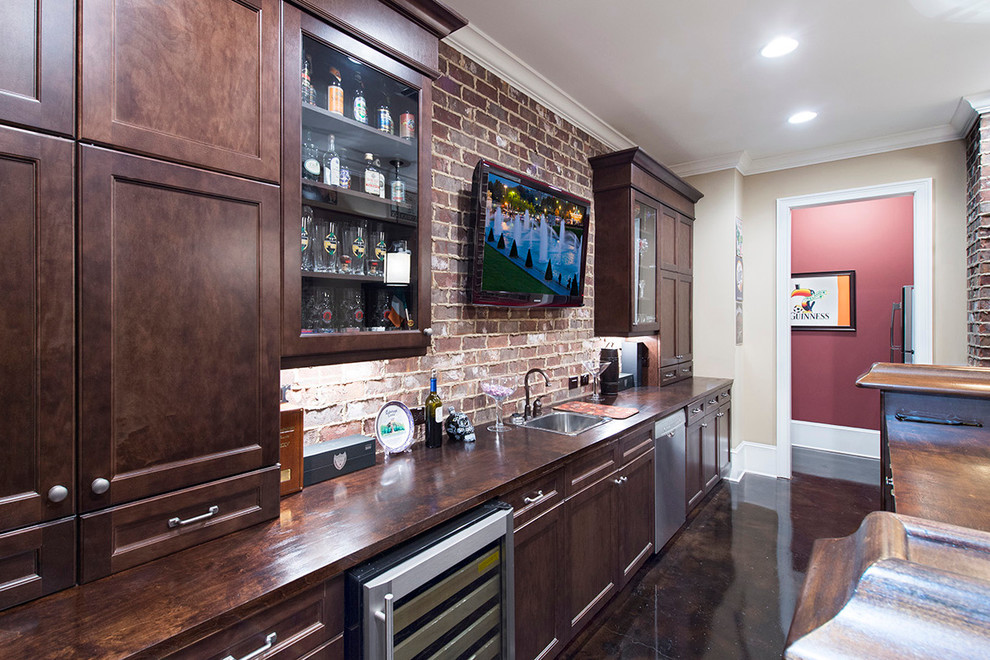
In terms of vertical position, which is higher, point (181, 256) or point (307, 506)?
point (181, 256)

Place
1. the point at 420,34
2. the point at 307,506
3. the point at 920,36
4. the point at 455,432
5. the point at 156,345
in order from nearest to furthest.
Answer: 1. the point at 156,345
2. the point at 307,506
3. the point at 420,34
4. the point at 455,432
5. the point at 920,36

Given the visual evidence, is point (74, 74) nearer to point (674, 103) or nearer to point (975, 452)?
point (975, 452)

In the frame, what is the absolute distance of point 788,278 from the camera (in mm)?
4422

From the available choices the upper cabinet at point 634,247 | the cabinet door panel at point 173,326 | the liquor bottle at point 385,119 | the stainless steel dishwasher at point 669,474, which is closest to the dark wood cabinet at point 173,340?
the cabinet door panel at point 173,326

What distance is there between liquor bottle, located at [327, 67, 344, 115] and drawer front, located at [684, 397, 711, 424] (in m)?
2.81

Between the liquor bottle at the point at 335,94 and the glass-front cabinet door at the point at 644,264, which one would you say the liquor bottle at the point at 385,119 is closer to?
the liquor bottle at the point at 335,94

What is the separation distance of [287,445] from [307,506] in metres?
0.21

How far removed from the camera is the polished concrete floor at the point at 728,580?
7.29ft

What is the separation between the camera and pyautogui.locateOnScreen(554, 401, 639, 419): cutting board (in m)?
2.80

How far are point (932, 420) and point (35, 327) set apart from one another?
228 centimetres

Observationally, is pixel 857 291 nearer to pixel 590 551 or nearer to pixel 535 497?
pixel 590 551

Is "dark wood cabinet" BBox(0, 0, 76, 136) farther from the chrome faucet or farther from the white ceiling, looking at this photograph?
the chrome faucet

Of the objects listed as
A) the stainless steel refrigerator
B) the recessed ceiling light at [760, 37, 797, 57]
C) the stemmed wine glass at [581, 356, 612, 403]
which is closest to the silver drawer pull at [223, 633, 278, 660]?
the stemmed wine glass at [581, 356, 612, 403]

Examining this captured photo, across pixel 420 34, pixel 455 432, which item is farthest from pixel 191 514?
pixel 420 34
